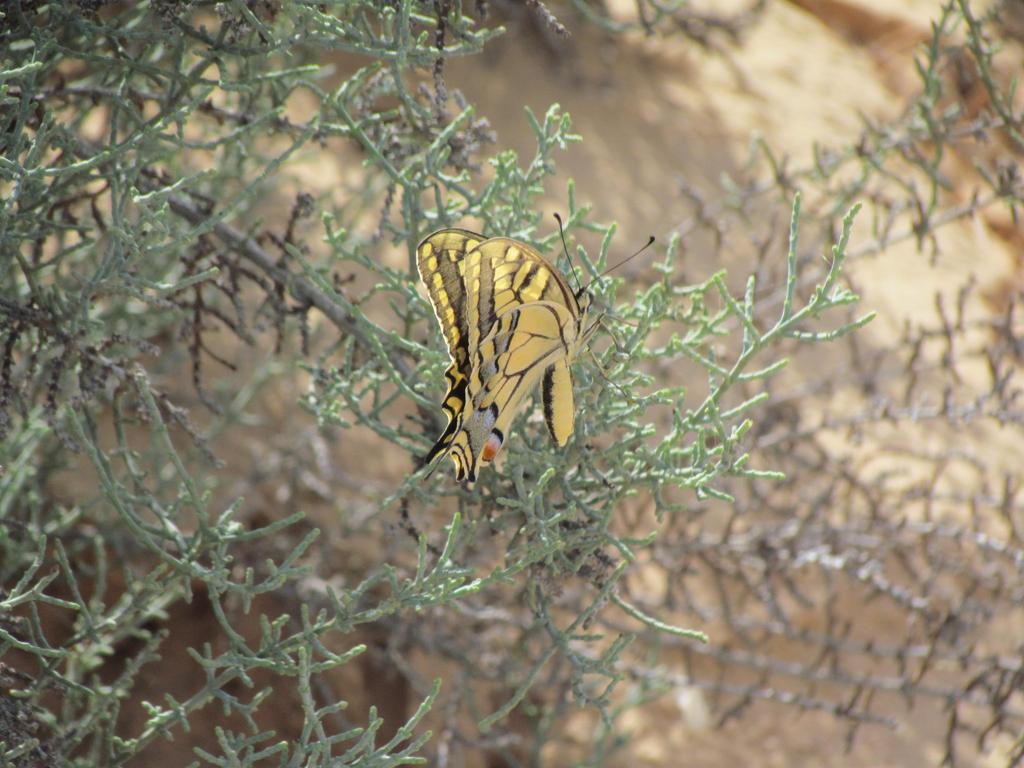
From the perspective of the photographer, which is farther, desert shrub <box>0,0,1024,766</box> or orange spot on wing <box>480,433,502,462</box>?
desert shrub <box>0,0,1024,766</box>

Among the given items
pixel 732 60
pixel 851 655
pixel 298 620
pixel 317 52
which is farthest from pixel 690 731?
pixel 732 60

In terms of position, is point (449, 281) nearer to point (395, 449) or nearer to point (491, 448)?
point (491, 448)

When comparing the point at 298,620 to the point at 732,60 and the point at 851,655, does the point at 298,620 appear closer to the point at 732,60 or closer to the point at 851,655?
the point at 851,655

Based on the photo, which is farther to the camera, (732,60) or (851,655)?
(732,60)

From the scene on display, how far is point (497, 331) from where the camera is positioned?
1.66 m

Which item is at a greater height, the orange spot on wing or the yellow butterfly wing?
the yellow butterfly wing

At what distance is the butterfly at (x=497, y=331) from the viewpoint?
1.61 meters

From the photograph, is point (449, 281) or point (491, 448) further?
point (449, 281)

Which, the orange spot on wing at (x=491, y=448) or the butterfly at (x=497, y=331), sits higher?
the butterfly at (x=497, y=331)

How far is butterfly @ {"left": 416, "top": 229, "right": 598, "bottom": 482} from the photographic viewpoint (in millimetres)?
1613

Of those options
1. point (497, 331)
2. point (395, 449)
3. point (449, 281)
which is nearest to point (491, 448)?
point (497, 331)

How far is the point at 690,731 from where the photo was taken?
10.5 feet

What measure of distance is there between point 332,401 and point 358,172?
7.06 feet

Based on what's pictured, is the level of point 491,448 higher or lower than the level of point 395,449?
higher
